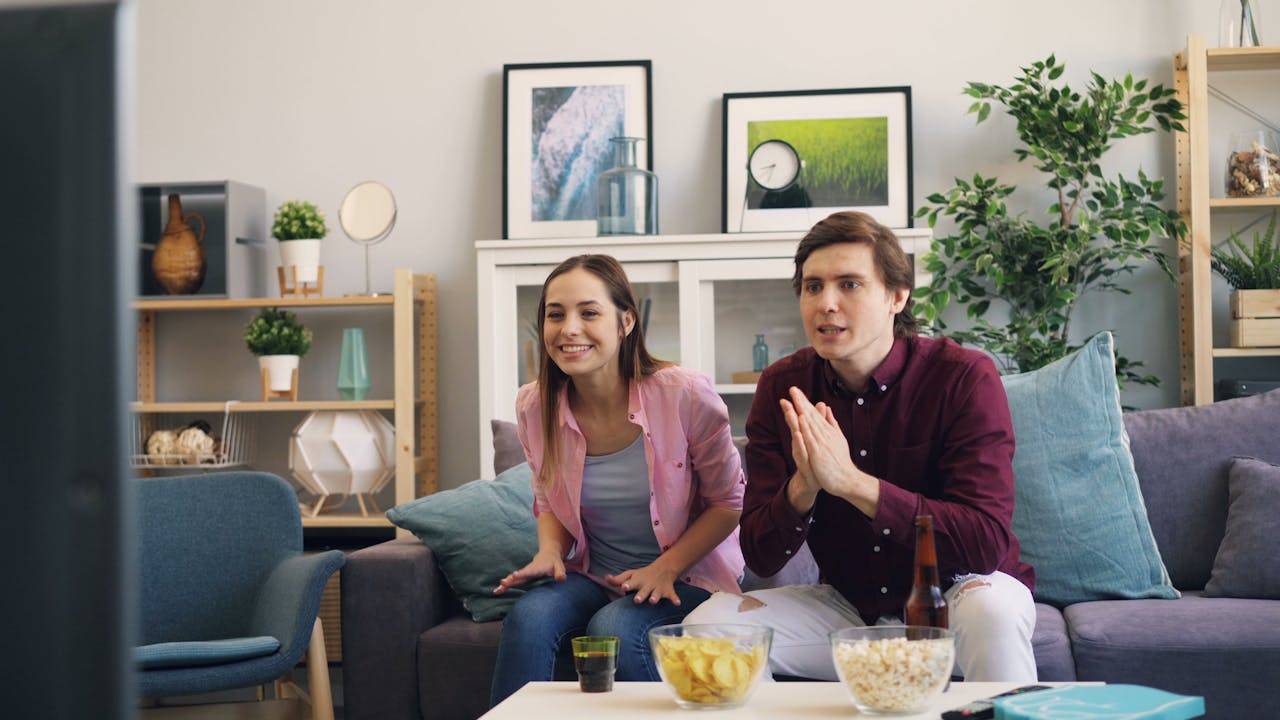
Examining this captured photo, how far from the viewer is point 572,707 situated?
1.55 m

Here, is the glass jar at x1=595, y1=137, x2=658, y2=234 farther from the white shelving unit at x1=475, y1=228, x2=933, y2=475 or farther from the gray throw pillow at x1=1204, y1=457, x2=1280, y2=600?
the gray throw pillow at x1=1204, y1=457, x2=1280, y2=600

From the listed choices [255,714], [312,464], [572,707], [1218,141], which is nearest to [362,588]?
[255,714]

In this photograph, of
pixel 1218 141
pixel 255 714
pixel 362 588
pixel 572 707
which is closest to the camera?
pixel 572 707

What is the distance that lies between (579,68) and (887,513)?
2429mm

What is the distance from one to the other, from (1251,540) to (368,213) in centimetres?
265

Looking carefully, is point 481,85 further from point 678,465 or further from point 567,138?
point 678,465

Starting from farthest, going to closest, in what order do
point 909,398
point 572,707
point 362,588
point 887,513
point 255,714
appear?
point 362,588
point 255,714
point 909,398
point 887,513
point 572,707

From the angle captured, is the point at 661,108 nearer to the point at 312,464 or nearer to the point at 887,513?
the point at 312,464

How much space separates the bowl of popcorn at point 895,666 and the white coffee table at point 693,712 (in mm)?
23

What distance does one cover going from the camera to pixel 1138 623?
2.26m

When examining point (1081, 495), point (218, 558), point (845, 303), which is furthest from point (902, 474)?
point (218, 558)

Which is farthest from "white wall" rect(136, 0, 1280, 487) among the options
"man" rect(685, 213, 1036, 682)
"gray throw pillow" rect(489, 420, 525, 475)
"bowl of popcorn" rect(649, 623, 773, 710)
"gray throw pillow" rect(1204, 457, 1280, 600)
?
"bowl of popcorn" rect(649, 623, 773, 710)

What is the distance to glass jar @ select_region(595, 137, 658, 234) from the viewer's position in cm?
369

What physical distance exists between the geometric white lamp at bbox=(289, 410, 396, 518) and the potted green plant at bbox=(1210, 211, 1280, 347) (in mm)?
2476
